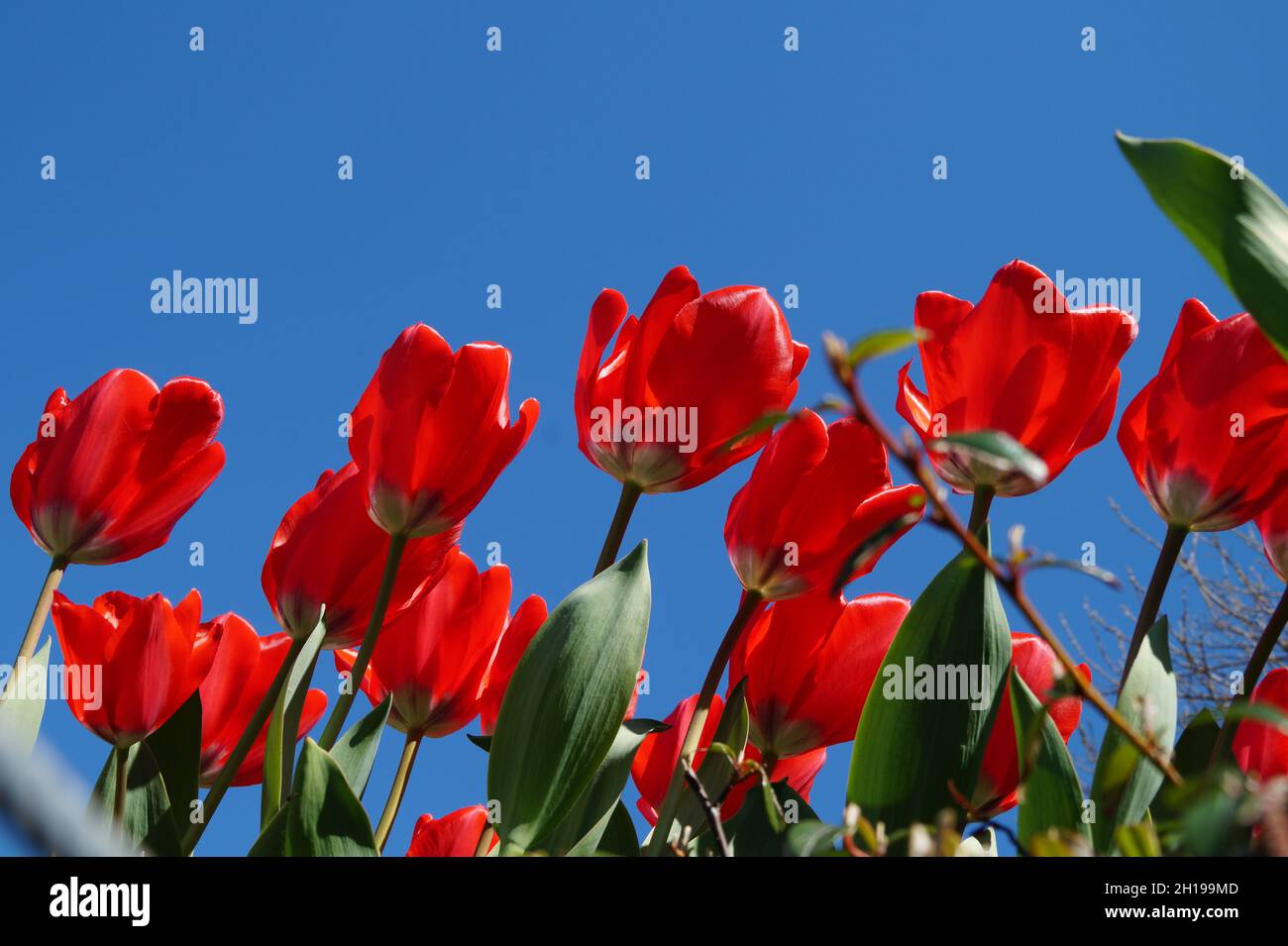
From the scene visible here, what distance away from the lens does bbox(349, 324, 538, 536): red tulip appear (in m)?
0.75

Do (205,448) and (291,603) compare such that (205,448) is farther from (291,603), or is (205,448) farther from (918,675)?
(918,675)

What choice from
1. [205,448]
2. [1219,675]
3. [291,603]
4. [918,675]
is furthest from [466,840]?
[1219,675]

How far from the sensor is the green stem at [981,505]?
700 mm

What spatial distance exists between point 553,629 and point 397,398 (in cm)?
23

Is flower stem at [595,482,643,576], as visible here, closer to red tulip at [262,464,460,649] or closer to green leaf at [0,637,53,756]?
red tulip at [262,464,460,649]

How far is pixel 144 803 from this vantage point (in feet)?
2.33

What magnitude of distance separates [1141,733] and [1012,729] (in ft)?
0.40

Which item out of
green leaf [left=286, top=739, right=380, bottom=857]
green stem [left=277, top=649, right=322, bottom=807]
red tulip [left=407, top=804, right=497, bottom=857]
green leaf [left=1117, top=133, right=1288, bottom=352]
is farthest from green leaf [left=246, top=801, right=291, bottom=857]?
green leaf [left=1117, top=133, right=1288, bottom=352]

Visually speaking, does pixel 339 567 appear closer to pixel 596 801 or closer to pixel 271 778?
pixel 271 778

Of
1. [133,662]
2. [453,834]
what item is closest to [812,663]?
[453,834]

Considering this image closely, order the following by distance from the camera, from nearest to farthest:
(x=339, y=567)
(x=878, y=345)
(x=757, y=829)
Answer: (x=878, y=345)
(x=757, y=829)
(x=339, y=567)

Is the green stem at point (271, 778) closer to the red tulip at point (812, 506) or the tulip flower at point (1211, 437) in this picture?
the red tulip at point (812, 506)

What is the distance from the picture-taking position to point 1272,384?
674mm

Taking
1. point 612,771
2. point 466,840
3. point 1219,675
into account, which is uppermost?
point 612,771
